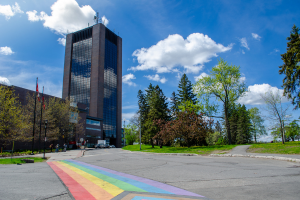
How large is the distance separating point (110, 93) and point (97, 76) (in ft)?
39.0

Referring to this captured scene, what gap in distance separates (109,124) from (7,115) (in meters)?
77.5

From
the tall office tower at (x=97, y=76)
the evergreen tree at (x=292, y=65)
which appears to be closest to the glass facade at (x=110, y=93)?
the tall office tower at (x=97, y=76)

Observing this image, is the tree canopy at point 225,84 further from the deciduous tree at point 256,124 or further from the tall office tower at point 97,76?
the tall office tower at point 97,76

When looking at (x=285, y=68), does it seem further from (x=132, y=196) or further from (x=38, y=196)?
(x=38, y=196)

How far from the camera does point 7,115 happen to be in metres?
20.7

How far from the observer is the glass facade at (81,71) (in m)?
98.1

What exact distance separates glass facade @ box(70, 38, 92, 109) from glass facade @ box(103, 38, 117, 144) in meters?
9.10

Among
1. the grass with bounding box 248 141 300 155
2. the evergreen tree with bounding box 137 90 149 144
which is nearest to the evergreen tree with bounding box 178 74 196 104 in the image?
the evergreen tree with bounding box 137 90 149 144

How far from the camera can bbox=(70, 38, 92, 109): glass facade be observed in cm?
9810

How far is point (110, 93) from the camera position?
333 ft

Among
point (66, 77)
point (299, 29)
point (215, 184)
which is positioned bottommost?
point (215, 184)

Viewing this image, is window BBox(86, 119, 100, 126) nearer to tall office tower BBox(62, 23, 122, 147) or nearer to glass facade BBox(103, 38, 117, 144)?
tall office tower BBox(62, 23, 122, 147)

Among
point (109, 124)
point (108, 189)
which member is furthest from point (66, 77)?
point (108, 189)

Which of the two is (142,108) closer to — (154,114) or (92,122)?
(154,114)
